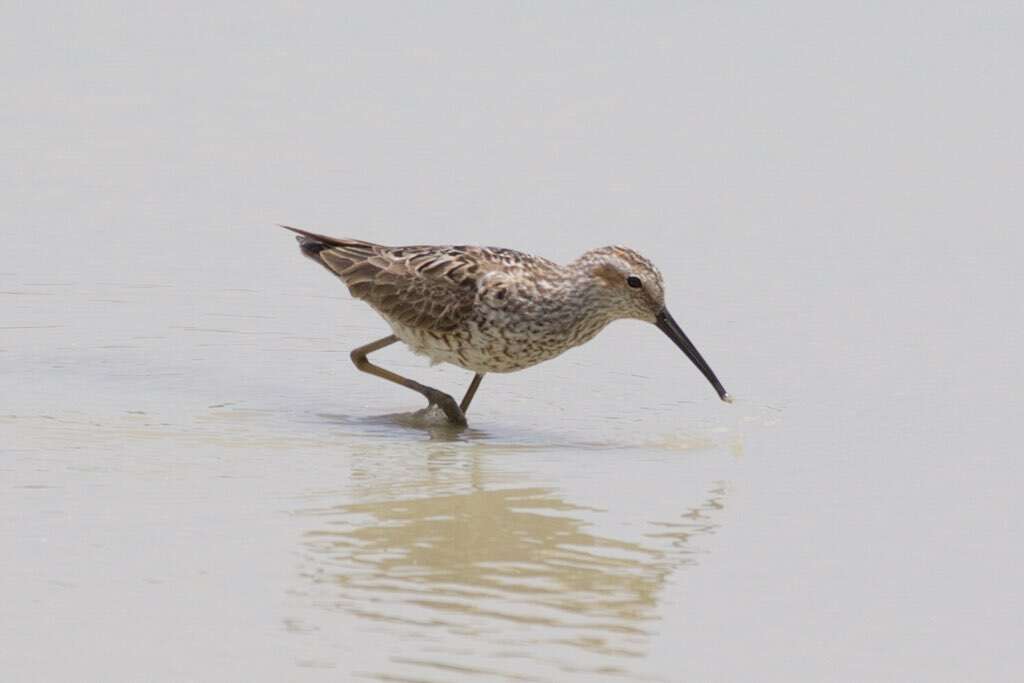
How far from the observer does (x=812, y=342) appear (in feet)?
49.1

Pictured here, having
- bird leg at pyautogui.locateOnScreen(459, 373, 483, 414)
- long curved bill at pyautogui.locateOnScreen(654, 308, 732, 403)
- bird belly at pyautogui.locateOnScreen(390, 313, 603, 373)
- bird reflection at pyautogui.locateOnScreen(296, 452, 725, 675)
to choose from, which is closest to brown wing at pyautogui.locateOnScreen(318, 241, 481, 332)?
bird belly at pyautogui.locateOnScreen(390, 313, 603, 373)

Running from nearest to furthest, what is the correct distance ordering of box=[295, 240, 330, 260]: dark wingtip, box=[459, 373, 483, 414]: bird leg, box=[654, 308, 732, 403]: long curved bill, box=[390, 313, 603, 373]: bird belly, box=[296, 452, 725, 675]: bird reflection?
1. box=[296, 452, 725, 675]: bird reflection
2. box=[390, 313, 603, 373]: bird belly
3. box=[654, 308, 732, 403]: long curved bill
4. box=[459, 373, 483, 414]: bird leg
5. box=[295, 240, 330, 260]: dark wingtip

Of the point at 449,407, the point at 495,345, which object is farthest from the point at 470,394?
the point at 495,345

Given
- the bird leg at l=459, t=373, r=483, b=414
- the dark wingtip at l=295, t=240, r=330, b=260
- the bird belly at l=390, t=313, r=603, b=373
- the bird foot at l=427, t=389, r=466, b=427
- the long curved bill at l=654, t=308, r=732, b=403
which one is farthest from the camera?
the dark wingtip at l=295, t=240, r=330, b=260

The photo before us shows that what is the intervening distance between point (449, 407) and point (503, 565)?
13.2ft

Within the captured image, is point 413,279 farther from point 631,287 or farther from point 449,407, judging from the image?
point 631,287

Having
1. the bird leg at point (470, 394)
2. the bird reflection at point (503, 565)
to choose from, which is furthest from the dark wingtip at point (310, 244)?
the bird reflection at point (503, 565)

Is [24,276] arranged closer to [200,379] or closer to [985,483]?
[200,379]

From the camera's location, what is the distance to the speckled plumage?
12695 millimetres

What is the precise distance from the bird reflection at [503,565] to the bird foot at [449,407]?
1877 millimetres

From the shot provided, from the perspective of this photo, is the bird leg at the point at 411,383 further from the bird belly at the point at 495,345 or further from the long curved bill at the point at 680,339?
the long curved bill at the point at 680,339

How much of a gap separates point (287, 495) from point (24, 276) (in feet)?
22.8

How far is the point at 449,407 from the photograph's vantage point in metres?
12.9

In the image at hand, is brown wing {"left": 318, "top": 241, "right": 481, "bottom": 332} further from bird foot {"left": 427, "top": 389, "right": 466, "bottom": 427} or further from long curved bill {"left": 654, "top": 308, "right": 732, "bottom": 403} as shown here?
long curved bill {"left": 654, "top": 308, "right": 732, "bottom": 403}
